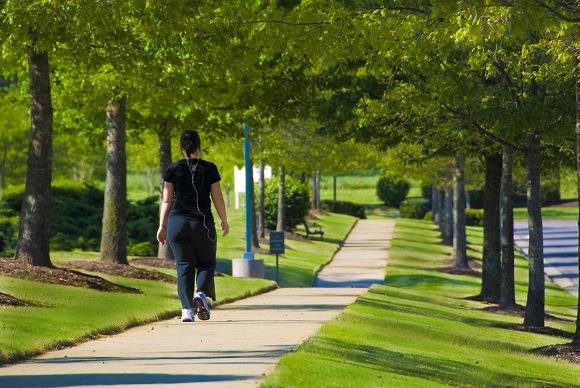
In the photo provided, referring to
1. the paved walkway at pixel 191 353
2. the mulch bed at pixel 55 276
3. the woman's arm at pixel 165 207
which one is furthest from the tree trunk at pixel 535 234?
the woman's arm at pixel 165 207

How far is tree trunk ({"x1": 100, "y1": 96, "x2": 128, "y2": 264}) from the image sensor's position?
23562 millimetres

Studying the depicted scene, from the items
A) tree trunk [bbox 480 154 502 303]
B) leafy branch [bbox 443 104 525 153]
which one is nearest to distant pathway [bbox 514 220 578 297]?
tree trunk [bbox 480 154 502 303]

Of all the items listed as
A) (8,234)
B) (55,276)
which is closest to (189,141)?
(55,276)

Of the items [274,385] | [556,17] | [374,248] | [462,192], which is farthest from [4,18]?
[374,248]

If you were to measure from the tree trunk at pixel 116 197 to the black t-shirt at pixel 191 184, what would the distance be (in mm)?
12522

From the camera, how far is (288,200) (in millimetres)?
51688

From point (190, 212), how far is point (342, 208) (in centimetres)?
7297

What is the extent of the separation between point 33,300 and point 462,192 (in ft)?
82.8

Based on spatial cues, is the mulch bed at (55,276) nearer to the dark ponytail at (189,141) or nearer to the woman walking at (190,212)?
the woman walking at (190,212)

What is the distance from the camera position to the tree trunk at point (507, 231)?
23.7 metres

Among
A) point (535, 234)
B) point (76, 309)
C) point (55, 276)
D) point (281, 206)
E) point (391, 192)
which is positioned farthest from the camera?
point (391, 192)

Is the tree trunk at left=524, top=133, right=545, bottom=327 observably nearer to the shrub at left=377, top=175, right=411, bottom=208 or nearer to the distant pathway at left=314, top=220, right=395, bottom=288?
the distant pathway at left=314, top=220, right=395, bottom=288

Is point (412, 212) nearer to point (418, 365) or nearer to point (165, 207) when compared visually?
point (418, 365)

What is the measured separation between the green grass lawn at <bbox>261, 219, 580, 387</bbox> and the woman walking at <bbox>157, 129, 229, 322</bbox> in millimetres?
1370
